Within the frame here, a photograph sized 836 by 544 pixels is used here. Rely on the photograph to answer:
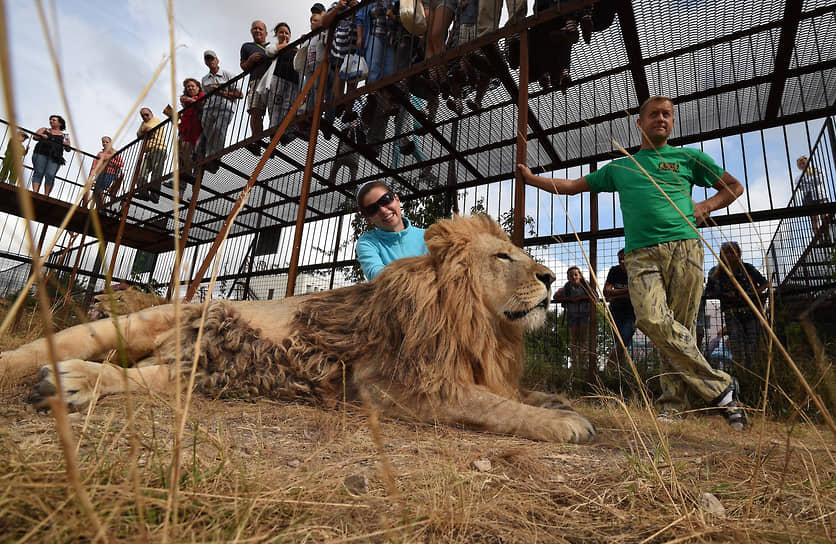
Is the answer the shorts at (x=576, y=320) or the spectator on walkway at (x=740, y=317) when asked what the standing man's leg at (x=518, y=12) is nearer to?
the spectator on walkway at (x=740, y=317)

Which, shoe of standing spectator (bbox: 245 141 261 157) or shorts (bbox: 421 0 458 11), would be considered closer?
shorts (bbox: 421 0 458 11)

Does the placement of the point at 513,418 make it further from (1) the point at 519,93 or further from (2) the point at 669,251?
(1) the point at 519,93

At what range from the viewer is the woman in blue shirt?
3.74 metres

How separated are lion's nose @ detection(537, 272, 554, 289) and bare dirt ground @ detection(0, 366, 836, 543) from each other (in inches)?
39.7

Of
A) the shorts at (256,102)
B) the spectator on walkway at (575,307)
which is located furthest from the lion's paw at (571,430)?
the shorts at (256,102)

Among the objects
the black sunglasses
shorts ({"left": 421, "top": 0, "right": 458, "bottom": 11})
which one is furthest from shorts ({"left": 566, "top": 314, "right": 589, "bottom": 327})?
shorts ({"left": 421, "top": 0, "right": 458, "bottom": 11})

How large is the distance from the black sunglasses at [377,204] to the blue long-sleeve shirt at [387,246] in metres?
0.24

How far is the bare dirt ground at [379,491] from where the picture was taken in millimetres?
736

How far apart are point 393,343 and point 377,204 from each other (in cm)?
160

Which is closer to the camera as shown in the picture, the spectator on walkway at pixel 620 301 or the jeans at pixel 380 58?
the spectator on walkway at pixel 620 301

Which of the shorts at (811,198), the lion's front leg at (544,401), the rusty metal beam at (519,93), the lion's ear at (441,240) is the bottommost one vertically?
the lion's front leg at (544,401)

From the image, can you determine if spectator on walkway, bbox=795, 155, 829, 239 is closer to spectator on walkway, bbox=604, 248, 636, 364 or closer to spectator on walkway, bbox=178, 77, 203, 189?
spectator on walkway, bbox=604, 248, 636, 364

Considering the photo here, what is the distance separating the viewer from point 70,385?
1937mm

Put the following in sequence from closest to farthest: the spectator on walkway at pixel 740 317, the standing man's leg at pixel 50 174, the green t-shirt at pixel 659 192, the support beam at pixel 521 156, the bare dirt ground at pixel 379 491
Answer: the bare dirt ground at pixel 379 491
the green t-shirt at pixel 659 192
the support beam at pixel 521 156
the spectator on walkway at pixel 740 317
the standing man's leg at pixel 50 174
